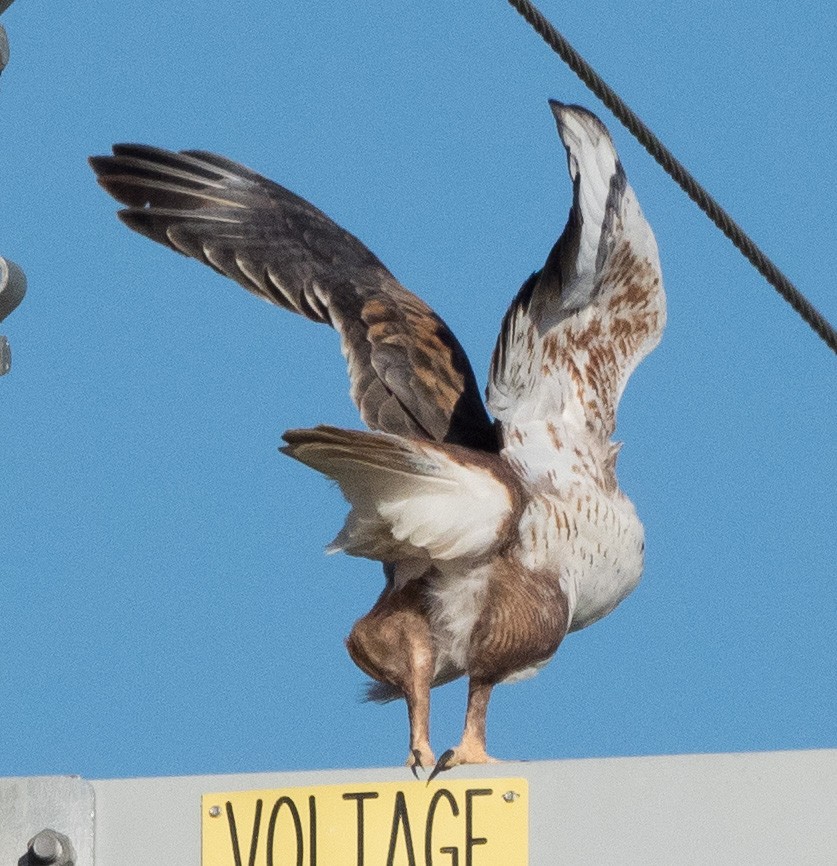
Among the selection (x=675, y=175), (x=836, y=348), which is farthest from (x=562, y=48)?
(x=836, y=348)

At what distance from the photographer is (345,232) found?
5.63 meters

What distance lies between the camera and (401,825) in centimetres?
290

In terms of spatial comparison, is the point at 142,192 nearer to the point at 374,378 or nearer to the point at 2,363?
the point at 374,378

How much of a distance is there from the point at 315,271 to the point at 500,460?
1.11 metres

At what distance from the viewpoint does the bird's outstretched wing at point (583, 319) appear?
4.61 meters

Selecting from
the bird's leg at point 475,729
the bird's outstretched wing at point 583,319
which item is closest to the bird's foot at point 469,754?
the bird's leg at point 475,729


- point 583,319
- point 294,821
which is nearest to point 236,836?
point 294,821

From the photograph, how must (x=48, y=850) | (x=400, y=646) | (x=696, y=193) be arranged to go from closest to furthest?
(x=48, y=850)
(x=696, y=193)
(x=400, y=646)

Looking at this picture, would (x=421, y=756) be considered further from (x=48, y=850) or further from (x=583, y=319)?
(x=48, y=850)

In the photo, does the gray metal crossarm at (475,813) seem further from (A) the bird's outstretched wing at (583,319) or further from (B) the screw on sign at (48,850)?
(A) the bird's outstretched wing at (583,319)

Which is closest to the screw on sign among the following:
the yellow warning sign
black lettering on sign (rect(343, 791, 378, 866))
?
the yellow warning sign

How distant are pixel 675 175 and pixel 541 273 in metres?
1.02


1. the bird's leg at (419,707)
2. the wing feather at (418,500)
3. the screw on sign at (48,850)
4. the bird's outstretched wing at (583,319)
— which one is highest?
the bird's outstretched wing at (583,319)

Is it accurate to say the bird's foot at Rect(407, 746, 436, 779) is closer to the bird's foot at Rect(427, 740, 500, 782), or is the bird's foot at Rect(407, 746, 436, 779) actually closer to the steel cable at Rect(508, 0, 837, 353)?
the bird's foot at Rect(427, 740, 500, 782)
